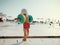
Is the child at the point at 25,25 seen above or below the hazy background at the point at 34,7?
below

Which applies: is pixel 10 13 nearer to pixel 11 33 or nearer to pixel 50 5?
pixel 11 33

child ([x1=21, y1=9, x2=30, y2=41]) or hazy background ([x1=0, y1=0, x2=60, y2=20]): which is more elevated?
hazy background ([x1=0, y1=0, x2=60, y2=20])

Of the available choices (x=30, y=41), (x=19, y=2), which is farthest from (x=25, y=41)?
(x=19, y=2)

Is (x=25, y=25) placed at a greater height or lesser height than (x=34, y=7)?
lesser

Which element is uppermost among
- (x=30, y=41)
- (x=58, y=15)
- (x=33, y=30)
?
(x=58, y=15)

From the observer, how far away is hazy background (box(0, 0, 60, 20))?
4.27 feet

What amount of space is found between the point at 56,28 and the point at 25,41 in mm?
360

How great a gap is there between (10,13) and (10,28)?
0.16m

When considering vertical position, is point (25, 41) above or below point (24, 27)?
below

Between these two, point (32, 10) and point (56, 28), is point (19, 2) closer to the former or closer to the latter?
point (32, 10)

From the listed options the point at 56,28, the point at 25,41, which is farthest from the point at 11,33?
the point at 56,28

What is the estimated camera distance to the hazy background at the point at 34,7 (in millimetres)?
1302

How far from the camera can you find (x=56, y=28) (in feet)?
4.38

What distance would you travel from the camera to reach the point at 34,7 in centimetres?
133
